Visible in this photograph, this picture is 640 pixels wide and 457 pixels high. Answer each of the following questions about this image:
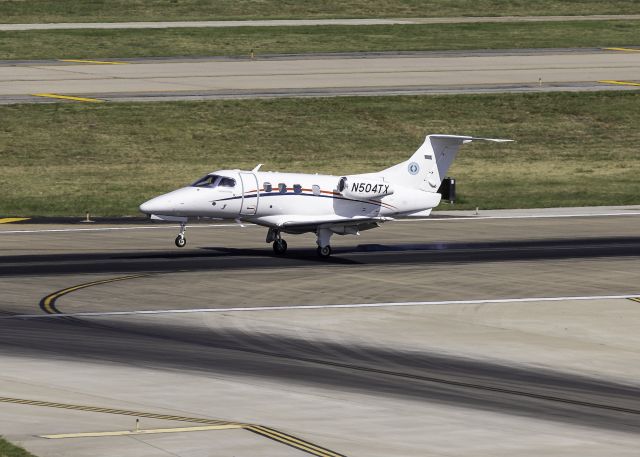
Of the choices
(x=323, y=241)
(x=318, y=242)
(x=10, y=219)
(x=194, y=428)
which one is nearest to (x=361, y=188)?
(x=323, y=241)

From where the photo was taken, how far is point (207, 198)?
162ft

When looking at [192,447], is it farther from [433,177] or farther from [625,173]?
[625,173]

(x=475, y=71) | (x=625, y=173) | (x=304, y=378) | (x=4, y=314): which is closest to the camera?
(x=304, y=378)

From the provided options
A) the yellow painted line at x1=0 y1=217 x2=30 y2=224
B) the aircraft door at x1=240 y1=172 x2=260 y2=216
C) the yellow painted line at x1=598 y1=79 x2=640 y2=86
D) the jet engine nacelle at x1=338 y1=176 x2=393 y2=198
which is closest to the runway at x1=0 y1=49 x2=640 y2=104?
the yellow painted line at x1=598 y1=79 x2=640 y2=86

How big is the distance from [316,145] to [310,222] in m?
30.3

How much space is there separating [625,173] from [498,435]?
52337 mm

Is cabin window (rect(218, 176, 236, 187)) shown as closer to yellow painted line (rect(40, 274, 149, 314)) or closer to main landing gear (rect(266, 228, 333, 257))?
main landing gear (rect(266, 228, 333, 257))

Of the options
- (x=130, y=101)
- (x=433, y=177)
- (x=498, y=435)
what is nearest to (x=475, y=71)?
(x=130, y=101)

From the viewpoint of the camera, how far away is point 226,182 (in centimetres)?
4962

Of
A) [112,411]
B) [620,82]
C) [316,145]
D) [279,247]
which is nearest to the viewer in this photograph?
[112,411]

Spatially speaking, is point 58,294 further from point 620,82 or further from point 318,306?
point 620,82

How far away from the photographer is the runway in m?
85.5

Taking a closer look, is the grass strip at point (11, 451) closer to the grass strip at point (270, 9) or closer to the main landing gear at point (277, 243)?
the main landing gear at point (277, 243)

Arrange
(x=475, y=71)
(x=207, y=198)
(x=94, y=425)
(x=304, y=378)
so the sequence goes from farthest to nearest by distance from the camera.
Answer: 1. (x=475, y=71)
2. (x=207, y=198)
3. (x=304, y=378)
4. (x=94, y=425)
